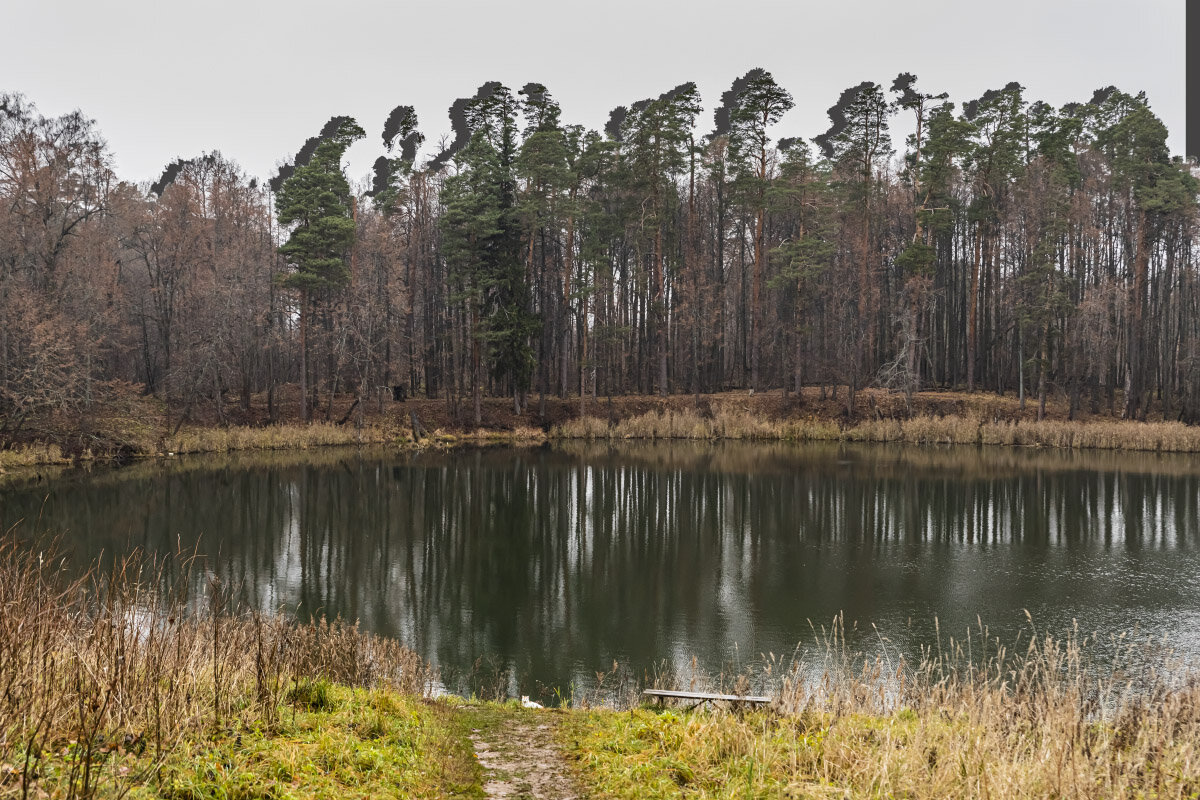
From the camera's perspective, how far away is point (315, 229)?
3606 centimetres

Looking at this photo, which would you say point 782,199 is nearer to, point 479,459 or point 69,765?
point 479,459

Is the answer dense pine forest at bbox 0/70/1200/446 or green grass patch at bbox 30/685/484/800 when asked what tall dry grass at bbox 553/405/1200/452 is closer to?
dense pine forest at bbox 0/70/1200/446

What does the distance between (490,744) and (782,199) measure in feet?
124

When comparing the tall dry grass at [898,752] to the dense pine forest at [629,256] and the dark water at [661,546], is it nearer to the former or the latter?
the dark water at [661,546]

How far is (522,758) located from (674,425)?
3383 centimetres

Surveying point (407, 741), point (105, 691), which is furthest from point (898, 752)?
point (105, 691)

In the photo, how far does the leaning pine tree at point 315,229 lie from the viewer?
3559 cm

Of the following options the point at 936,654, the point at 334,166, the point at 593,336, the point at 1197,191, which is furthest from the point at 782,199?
the point at 936,654

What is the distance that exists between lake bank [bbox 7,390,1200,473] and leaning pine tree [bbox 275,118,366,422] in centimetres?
361

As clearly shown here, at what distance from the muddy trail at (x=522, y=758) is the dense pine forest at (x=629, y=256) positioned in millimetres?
30052

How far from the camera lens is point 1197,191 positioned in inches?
1471

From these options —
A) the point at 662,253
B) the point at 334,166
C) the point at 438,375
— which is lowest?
the point at 438,375

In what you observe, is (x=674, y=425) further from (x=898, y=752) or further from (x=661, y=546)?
(x=898, y=752)

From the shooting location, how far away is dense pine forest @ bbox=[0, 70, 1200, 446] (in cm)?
3612
